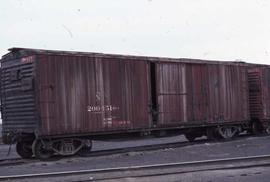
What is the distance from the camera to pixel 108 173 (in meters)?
11.1

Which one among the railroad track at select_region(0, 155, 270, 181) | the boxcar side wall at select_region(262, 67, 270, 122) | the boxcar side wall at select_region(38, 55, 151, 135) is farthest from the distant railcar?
the railroad track at select_region(0, 155, 270, 181)

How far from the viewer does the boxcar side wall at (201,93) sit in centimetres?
1900

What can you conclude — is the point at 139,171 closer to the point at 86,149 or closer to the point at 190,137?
the point at 86,149

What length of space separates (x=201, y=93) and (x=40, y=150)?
710cm

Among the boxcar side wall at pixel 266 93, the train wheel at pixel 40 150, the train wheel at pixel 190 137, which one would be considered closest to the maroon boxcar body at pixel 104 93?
the train wheel at pixel 40 150

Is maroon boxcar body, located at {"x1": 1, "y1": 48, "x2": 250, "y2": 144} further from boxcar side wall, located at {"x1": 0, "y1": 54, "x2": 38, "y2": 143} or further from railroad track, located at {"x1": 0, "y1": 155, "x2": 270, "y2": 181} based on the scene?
railroad track, located at {"x1": 0, "y1": 155, "x2": 270, "y2": 181}

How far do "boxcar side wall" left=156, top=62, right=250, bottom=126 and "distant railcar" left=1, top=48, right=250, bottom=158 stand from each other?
37 millimetres

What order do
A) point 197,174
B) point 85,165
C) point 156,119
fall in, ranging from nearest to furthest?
point 197,174
point 85,165
point 156,119

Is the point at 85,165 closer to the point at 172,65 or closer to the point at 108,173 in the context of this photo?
the point at 108,173

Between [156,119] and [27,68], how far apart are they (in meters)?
5.15

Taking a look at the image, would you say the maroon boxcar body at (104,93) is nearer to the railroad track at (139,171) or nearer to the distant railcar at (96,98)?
the distant railcar at (96,98)

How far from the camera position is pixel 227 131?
21719 millimetres

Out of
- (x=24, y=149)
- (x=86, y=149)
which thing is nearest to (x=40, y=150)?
(x=24, y=149)

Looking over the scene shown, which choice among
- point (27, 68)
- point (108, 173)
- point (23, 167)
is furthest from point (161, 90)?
point (108, 173)
